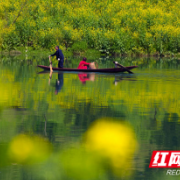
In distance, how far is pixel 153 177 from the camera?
903cm

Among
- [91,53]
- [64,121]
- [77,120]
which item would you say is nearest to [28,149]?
[64,121]

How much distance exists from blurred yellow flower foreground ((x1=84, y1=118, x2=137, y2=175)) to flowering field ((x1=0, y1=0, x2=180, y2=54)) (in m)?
65.6

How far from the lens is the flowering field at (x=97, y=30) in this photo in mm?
83000

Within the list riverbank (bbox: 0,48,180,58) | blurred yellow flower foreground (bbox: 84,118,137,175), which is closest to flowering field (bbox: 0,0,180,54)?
riverbank (bbox: 0,48,180,58)

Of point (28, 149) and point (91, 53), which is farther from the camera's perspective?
point (91, 53)

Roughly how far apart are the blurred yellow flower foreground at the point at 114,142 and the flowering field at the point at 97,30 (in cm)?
6557

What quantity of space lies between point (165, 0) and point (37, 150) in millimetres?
116432

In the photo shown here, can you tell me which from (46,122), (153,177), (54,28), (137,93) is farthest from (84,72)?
(54,28)

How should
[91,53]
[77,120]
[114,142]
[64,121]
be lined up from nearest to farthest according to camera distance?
[114,142], [64,121], [77,120], [91,53]

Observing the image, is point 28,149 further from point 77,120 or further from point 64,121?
point 77,120

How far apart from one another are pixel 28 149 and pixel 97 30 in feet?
252

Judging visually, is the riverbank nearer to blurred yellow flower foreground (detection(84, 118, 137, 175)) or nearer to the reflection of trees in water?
the reflection of trees in water

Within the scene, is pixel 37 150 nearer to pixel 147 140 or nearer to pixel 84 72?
pixel 147 140

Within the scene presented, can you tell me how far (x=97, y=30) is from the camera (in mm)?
87000
